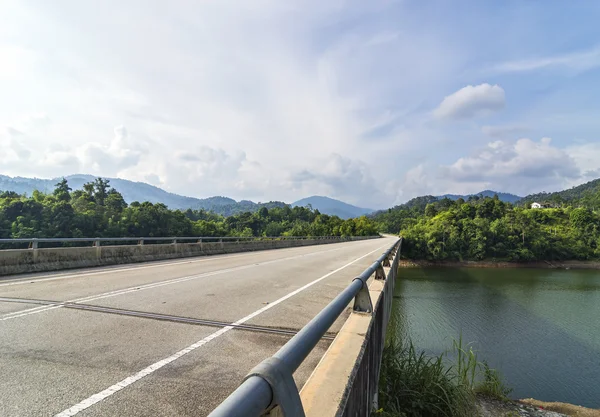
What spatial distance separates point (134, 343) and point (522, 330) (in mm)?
26072

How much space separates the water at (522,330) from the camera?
16.4 meters

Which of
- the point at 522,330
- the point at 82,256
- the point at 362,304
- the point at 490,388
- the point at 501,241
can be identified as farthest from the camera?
the point at 501,241

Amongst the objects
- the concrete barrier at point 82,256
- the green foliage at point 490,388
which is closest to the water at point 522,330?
the green foliage at point 490,388

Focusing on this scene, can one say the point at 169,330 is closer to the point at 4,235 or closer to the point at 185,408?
the point at 185,408

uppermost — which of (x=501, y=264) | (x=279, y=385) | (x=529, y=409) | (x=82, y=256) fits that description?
(x=279, y=385)

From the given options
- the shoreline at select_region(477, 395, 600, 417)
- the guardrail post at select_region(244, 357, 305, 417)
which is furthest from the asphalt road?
the shoreline at select_region(477, 395, 600, 417)

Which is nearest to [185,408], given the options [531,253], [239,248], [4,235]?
[239,248]

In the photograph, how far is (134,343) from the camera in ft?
15.1

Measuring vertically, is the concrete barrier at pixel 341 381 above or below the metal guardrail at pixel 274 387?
below

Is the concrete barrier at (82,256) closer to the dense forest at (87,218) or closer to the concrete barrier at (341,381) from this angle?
the concrete barrier at (341,381)

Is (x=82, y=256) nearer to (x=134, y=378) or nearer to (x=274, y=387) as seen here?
(x=134, y=378)

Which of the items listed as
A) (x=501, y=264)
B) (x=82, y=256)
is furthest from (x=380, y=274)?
(x=501, y=264)

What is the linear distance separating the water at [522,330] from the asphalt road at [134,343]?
444 inches

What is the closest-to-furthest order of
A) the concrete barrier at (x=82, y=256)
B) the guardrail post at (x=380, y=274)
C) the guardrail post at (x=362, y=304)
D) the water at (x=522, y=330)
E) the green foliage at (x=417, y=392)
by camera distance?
the guardrail post at (x=362, y=304) → the green foliage at (x=417, y=392) → the guardrail post at (x=380, y=274) → the concrete barrier at (x=82, y=256) → the water at (x=522, y=330)
